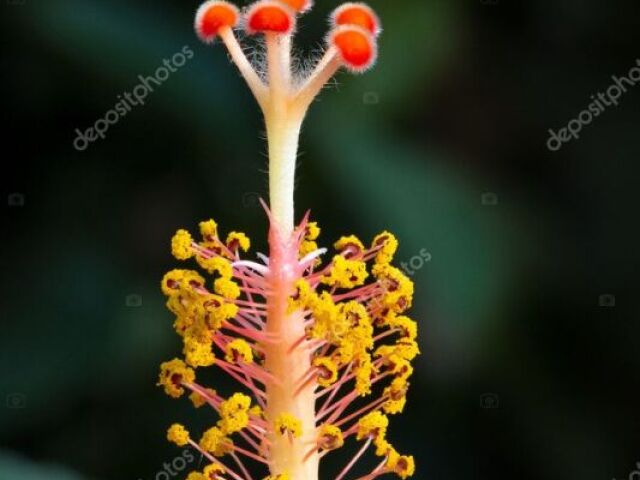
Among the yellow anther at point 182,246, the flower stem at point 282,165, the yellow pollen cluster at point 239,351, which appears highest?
the flower stem at point 282,165

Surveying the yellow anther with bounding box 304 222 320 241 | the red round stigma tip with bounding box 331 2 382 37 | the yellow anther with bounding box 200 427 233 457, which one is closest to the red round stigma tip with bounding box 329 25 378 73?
the red round stigma tip with bounding box 331 2 382 37

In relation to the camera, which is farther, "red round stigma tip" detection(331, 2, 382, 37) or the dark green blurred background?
the dark green blurred background

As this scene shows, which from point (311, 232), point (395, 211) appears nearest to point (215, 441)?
point (311, 232)

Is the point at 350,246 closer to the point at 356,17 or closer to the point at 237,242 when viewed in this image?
the point at 237,242

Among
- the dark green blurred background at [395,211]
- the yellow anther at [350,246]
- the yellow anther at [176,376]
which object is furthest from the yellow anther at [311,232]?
the dark green blurred background at [395,211]

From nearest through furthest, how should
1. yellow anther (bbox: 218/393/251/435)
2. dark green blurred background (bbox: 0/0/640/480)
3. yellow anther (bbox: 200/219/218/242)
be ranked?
yellow anther (bbox: 218/393/251/435) < yellow anther (bbox: 200/219/218/242) < dark green blurred background (bbox: 0/0/640/480)

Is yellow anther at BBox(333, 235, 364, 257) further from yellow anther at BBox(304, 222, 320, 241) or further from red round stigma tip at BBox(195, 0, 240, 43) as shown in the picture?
red round stigma tip at BBox(195, 0, 240, 43)

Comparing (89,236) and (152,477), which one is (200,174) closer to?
(89,236)

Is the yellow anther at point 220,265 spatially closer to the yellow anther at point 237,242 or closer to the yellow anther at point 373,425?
the yellow anther at point 237,242

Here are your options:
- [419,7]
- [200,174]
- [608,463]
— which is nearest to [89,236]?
[200,174]
